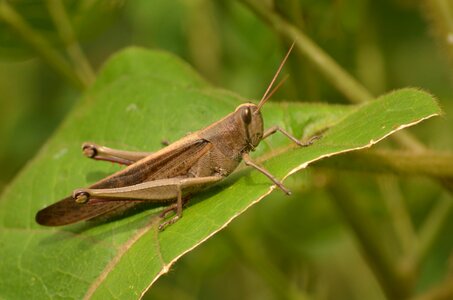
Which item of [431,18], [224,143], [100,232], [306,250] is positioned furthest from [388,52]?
[100,232]

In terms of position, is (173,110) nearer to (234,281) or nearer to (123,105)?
(123,105)

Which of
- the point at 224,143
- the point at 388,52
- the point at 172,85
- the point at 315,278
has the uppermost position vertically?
the point at 388,52

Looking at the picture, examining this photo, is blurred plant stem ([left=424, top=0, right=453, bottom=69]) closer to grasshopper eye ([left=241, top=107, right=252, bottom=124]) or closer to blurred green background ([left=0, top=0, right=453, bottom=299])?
blurred green background ([left=0, top=0, right=453, bottom=299])

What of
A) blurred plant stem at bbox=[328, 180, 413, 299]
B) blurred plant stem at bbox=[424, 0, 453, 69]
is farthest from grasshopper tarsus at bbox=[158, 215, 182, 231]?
blurred plant stem at bbox=[424, 0, 453, 69]

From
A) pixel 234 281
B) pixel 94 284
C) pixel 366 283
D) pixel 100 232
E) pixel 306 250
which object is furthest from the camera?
pixel 234 281

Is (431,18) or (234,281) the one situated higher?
(234,281)

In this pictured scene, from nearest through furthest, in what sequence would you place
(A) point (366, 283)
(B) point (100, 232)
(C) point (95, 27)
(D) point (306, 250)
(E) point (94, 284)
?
(E) point (94, 284), (B) point (100, 232), (C) point (95, 27), (D) point (306, 250), (A) point (366, 283)

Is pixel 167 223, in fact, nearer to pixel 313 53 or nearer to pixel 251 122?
pixel 251 122

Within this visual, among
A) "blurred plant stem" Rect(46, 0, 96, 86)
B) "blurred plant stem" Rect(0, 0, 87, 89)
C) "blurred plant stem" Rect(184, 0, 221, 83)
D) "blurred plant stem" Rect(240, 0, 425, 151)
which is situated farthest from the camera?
"blurred plant stem" Rect(184, 0, 221, 83)

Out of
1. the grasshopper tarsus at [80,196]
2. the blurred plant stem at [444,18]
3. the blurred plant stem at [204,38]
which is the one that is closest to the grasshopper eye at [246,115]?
the grasshopper tarsus at [80,196]

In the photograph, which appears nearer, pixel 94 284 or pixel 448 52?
pixel 94 284
